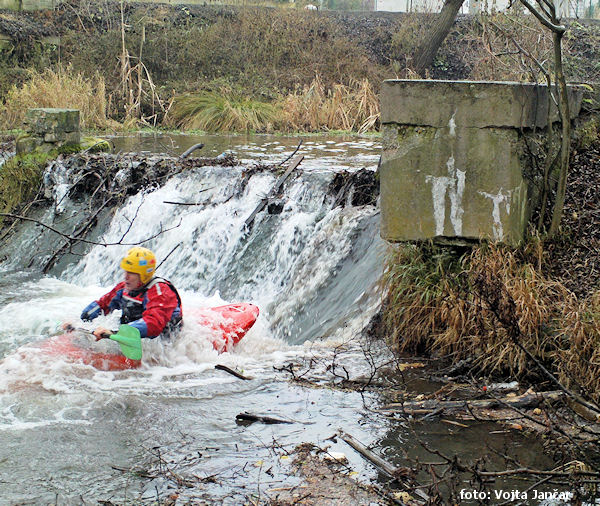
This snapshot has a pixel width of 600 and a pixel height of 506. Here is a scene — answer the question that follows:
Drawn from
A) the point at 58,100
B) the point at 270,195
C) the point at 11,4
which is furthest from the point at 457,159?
the point at 11,4

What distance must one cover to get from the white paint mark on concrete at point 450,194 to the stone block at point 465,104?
1.20 feet

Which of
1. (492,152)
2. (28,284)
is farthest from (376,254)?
(28,284)

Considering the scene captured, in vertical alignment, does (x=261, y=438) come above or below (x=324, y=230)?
below

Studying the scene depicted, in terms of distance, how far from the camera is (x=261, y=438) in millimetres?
5027

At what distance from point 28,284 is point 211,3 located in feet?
57.8

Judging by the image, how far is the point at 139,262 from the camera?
6.71 meters

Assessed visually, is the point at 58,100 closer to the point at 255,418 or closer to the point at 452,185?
the point at 452,185

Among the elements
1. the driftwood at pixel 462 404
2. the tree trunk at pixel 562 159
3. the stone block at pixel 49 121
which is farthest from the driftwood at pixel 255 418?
the stone block at pixel 49 121

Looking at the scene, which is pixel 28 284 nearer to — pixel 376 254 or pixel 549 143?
pixel 376 254

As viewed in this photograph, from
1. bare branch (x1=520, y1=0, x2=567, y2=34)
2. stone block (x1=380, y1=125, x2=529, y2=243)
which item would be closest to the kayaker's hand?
stone block (x1=380, y1=125, x2=529, y2=243)

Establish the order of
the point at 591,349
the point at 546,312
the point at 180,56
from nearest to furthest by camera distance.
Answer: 1. the point at 591,349
2. the point at 546,312
3. the point at 180,56

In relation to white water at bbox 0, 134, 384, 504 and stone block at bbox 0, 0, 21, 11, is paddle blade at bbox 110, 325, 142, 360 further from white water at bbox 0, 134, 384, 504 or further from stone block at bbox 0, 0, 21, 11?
stone block at bbox 0, 0, 21, 11

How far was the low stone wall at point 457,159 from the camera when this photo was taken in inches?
249

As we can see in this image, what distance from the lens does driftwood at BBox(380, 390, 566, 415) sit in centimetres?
518
